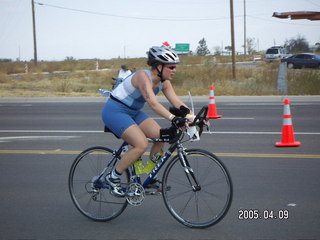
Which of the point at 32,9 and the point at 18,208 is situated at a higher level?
the point at 32,9

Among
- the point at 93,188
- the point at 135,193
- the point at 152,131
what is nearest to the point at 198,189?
the point at 135,193

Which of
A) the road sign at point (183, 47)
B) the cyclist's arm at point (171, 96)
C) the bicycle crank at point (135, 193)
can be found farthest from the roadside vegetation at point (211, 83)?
the bicycle crank at point (135, 193)

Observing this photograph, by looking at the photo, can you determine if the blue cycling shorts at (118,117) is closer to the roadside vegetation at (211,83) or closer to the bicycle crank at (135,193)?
the bicycle crank at (135,193)

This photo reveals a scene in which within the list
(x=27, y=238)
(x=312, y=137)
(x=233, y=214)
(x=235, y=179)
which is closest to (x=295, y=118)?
(x=312, y=137)

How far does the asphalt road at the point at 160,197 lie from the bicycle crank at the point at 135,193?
0.90 ft

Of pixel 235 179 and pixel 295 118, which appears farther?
pixel 295 118

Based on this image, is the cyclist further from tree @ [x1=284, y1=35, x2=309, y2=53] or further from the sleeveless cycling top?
tree @ [x1=284, y1=35, x2=309, y2=53]

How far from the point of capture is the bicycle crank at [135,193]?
5375mm

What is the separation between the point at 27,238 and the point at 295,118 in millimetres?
10938

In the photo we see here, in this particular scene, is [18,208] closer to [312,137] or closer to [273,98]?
[312,137]

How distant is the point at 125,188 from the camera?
5.51m

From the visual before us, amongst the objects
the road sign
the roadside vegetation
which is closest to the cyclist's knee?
the roadside vegetation

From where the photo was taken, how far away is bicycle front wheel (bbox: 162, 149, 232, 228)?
5.04 metres

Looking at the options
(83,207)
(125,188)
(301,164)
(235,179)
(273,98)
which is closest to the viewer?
(125,188)
